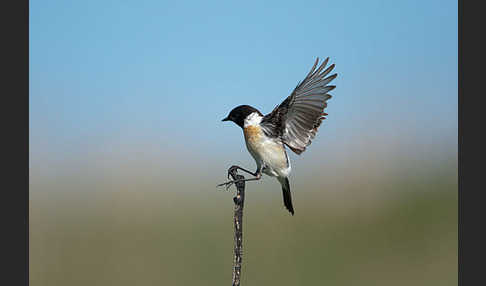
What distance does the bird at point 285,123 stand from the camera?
241 centimetres

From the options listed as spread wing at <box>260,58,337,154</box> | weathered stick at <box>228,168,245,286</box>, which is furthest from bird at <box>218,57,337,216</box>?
Answer: weathered stick at <box>228,168,245,286</box>

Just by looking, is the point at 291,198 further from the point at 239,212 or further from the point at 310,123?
the point at 239,212

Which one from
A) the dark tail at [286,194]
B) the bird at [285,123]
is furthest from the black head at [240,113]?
the dark tail at [286,194]

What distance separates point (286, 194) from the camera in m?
2.78

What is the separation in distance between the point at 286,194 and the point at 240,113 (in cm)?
62

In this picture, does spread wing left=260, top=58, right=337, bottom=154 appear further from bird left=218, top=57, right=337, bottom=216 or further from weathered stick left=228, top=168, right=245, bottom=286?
weathered stick left=228, top=168, right=245, bottom=286

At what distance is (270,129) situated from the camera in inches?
99.2

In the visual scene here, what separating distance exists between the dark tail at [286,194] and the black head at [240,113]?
1.48ft

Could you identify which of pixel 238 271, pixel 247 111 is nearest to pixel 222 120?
pixel 247 111

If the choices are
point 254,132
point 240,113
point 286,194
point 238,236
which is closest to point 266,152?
point 254,132

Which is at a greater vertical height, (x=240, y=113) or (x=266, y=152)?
(x=240, y=113)

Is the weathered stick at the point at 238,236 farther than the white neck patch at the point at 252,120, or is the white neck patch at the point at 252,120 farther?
the white neck patch at the point at 252,120

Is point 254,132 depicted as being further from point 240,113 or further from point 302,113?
point 302,113

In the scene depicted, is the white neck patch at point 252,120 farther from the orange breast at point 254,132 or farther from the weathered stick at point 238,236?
the weathered stick at point 238,236
